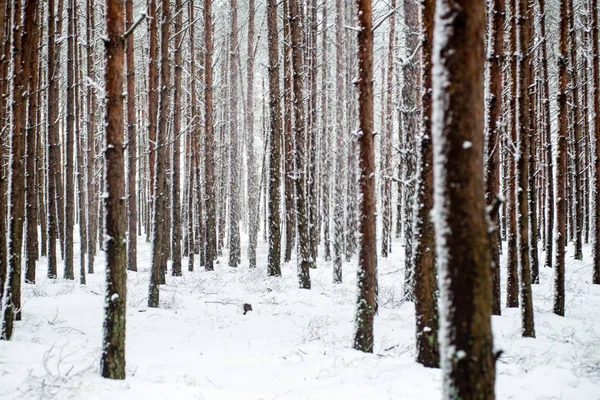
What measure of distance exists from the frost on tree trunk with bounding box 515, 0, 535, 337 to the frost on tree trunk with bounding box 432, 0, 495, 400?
5003 millimetres

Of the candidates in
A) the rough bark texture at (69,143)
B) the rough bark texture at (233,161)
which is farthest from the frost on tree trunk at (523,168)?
the rough bark texture at (69,143)

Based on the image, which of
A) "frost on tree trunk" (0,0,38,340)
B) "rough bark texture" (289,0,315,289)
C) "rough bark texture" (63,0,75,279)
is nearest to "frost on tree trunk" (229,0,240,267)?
"rough bark texture" (289,0,315,289)

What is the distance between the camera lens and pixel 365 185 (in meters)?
5.76

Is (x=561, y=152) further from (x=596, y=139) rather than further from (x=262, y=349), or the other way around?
(x=262, y=349)

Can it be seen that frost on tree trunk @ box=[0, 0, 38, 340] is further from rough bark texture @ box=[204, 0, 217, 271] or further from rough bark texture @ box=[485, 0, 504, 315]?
rough bark texture @ box=[204, 0, 217, 271]

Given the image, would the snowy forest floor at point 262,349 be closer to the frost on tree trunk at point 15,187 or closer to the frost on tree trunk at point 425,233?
the frost on tree trunk at point 425,233

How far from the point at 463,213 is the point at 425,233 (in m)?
3.00

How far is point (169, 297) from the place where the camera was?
9602 millimetres

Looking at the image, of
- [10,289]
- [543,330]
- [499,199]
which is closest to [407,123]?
[543,330]

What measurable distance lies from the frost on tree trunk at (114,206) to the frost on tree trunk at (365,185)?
3.05m

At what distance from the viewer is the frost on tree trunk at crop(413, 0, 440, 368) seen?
4984mm

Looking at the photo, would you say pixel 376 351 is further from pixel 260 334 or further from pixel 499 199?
pixel 499 199

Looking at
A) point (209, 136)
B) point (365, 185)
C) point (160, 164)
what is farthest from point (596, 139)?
point (209, 136)

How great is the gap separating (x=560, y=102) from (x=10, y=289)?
9.80 metres
